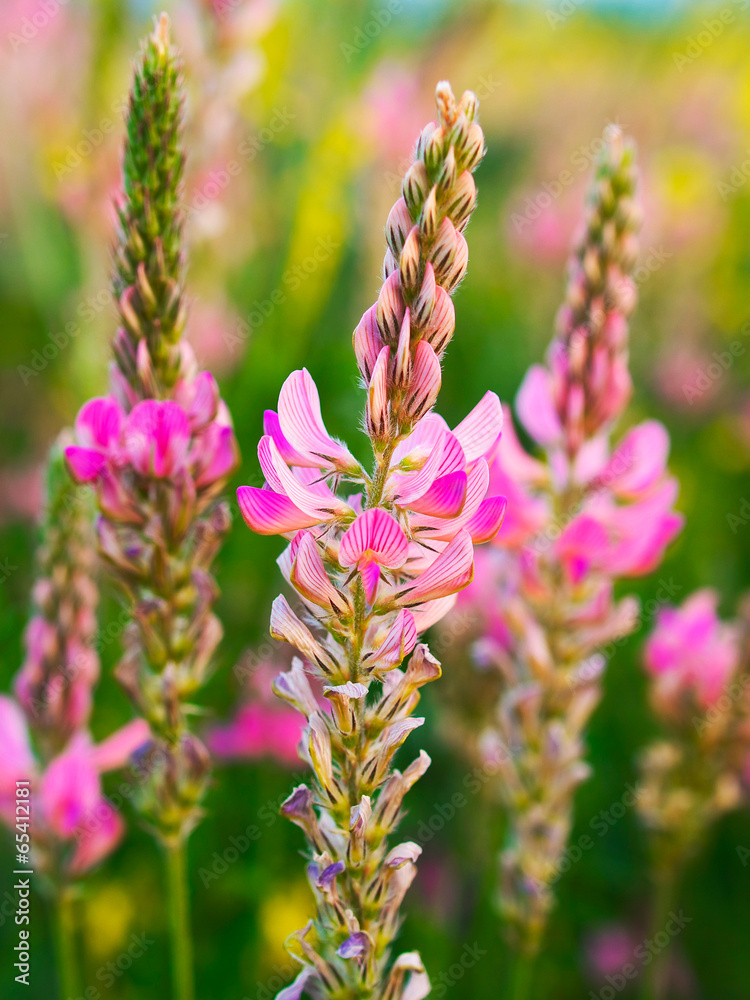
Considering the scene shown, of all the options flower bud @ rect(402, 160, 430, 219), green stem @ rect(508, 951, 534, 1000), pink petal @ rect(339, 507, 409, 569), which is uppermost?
flower bud @ rect(402, 160, 430, 219)

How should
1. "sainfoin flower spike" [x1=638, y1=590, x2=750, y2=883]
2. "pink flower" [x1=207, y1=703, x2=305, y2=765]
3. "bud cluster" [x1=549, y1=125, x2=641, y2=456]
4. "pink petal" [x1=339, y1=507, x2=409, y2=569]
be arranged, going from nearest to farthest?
"pink petal" [x1=339, y1=507, x2=409, y2=569] → "bud cluster" [x1=549, y1=125, x2=641, y2=456] → "sainfoin flower spike" [x1=638, y1=590, x2=750, y2=883] → "pink flower" [x1=207, y1=703, x2=305, y2=765]

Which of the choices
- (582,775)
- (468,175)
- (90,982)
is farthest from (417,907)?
(468,175)

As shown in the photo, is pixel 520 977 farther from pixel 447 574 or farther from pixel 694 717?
pixel 447 574

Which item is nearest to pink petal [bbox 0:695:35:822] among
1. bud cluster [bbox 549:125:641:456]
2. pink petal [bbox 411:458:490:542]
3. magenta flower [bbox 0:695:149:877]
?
magenta flower [bbox 0:695:149:877]

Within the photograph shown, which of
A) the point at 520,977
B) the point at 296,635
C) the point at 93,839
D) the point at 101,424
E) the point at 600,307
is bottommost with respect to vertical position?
the point at 520,977

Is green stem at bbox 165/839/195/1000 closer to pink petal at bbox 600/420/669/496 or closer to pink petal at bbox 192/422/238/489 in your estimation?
pink petal at bbox 192/422/238/489

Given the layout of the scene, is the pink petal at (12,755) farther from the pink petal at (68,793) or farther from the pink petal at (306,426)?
the pink petal at (306,426)

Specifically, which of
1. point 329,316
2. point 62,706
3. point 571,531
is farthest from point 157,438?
point 329,316

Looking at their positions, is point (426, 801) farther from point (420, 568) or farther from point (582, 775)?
point (420, 568)
